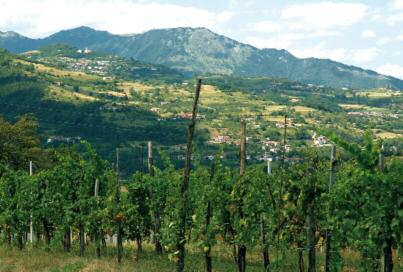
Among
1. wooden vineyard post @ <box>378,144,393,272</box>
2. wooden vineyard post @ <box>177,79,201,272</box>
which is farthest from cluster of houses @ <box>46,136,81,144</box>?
wooden vineyard post @ <box>378,144,393,272</box>

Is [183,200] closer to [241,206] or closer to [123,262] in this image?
[241,206]

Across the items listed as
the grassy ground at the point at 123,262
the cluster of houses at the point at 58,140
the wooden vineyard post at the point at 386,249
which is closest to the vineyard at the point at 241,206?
the wooden vineyard post at the point at 386,249

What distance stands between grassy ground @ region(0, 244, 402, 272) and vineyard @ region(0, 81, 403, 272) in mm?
298

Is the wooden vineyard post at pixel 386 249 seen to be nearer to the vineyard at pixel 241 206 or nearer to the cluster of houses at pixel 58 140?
the vineyard at pixel 241 206

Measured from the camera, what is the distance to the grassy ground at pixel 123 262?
21.4 meters

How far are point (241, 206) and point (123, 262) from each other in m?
7.15

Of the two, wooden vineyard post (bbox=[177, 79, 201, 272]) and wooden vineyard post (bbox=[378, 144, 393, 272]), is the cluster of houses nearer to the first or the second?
wooden vineyard post (bbox=[177, 79, 201, 272])

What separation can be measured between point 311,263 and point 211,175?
613cm

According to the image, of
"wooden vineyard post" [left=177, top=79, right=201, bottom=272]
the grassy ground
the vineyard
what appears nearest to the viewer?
the vineyard

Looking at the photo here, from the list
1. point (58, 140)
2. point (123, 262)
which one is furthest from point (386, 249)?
point (58, 140)

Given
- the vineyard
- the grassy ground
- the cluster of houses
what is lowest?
the cluster of houses

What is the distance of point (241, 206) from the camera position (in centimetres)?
1903

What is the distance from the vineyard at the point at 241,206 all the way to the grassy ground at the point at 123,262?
0.30 metres

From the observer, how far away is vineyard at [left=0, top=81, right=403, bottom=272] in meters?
11.9
